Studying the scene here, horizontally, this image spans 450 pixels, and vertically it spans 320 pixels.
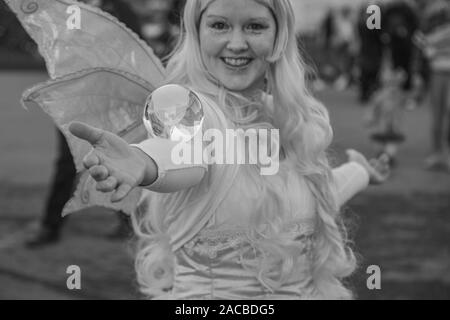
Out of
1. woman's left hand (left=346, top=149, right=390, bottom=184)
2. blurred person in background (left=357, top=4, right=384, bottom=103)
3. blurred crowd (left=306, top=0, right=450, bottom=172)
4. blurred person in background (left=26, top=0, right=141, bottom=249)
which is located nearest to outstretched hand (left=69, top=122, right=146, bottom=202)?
woman's left hand (left=346, top=149, right=390, bottom=184)

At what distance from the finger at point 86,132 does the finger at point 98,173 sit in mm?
67

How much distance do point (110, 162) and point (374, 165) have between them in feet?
4.73

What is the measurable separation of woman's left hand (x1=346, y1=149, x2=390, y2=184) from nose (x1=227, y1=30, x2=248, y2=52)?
766mm

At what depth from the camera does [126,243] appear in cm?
559

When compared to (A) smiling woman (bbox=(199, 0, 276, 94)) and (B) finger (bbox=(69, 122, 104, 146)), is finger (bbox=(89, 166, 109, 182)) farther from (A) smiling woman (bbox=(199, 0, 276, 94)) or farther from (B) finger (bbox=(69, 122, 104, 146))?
(A) smiling woman (bbox=(199, 0, 276, 94))

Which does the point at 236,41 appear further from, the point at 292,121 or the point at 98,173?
the point at 98,173

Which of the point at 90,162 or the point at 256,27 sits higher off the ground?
the point at 256,27

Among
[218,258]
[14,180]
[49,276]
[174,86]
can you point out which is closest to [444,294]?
[49,276]

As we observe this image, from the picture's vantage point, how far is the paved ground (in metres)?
4.73

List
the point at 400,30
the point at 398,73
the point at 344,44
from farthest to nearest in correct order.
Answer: the point at 344,44
the point at 398,73
the point at 400,30

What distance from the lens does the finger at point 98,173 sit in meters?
1.66

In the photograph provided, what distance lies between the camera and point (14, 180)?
798cm

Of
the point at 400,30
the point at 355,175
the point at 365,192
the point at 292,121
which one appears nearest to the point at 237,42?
the point at 292,121

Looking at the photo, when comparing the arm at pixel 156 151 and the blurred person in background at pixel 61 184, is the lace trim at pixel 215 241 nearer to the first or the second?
the arm at pixel 156 151
